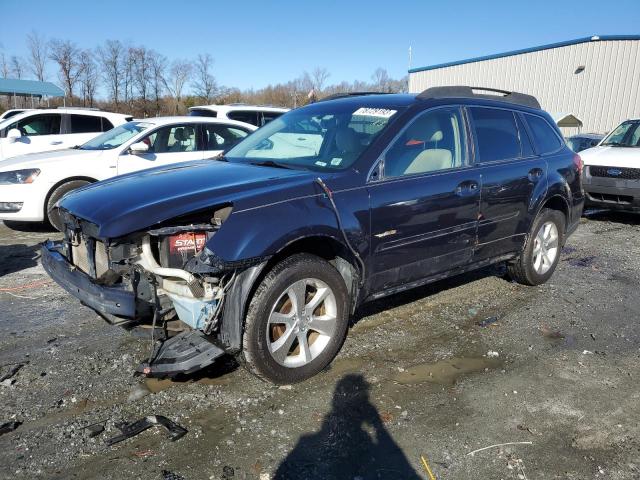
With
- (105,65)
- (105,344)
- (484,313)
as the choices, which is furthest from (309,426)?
(105,65)

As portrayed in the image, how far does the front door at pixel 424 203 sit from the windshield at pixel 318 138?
0.25 metres

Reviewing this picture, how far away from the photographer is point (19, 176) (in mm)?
7297

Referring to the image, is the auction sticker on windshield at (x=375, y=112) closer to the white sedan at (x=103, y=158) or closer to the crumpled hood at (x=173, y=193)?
the crumpled hood at (x=173, y=193)

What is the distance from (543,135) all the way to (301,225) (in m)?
3.24

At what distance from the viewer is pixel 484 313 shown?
473 centimetres

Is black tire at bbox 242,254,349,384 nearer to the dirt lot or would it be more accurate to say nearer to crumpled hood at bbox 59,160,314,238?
the dirt lot

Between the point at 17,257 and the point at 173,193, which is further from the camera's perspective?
the point at 17,257

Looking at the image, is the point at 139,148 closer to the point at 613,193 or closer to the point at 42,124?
the point at 42,124

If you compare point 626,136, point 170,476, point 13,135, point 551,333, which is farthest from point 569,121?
point 170,476

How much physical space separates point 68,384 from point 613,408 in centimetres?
344

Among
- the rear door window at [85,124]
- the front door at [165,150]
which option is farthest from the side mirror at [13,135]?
the front door at [165,150]

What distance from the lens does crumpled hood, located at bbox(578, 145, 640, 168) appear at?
855 centimetres

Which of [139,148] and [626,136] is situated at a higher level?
[626,136]

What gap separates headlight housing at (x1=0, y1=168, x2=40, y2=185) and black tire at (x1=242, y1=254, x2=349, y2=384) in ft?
18.5
